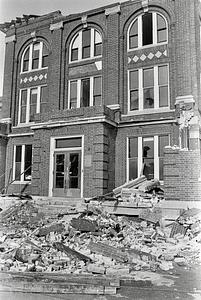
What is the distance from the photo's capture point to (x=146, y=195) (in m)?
10.2

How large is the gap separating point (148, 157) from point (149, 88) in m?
3.22

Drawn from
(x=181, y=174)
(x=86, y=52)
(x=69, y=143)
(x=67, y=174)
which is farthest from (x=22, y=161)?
(x=181, y=174)

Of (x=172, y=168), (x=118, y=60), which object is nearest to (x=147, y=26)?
(x=118, y=60)

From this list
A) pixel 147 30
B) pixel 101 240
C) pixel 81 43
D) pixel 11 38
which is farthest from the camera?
pixel 11 38

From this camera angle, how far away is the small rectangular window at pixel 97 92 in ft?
48.9

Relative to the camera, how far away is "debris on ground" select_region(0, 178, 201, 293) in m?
4.96

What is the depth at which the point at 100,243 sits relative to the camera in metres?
5.93

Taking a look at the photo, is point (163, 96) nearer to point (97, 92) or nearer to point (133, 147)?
point (133, 147)

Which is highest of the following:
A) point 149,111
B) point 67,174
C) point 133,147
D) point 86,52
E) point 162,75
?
point 86,52

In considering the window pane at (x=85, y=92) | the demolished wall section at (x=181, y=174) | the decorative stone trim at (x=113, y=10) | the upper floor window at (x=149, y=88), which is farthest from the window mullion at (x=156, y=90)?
the demolished wall section at (x=181, y=174)

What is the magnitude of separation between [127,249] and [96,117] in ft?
24.0

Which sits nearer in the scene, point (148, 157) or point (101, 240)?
point (101, 240)

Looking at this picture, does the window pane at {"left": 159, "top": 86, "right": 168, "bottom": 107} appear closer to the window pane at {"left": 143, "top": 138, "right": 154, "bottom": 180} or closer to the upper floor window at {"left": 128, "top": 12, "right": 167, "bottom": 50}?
the window pane at {"left": 143, "top": 138, "right": 154, "bottom": 180}

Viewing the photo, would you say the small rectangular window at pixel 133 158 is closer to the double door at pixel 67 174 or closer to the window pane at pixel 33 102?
the double door at pixel 67 174
